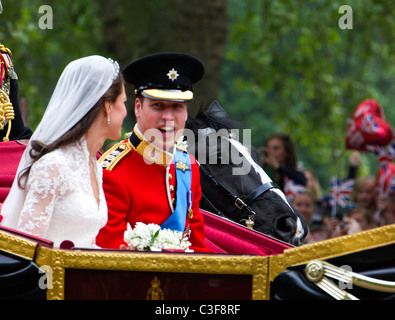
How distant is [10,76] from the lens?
4.10 m

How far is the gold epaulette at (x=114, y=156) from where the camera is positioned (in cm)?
379

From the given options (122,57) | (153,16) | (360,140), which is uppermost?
(153,16)

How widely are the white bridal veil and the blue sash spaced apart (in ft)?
2.59

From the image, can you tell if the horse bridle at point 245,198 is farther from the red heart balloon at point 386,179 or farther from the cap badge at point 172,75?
the red heart balloon at point 386,179

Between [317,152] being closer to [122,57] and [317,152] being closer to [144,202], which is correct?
[122,57]

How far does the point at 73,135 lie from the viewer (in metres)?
3.28

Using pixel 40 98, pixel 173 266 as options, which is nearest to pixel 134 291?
pixel 173 266

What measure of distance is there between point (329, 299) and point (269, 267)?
259 millimetres

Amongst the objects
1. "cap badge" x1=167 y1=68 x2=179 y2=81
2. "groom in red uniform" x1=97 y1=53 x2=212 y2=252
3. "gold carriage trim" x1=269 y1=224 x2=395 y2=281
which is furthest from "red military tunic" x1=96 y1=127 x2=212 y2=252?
"gold carriage trim" x1=269 y1=224 x2=395 y2=281

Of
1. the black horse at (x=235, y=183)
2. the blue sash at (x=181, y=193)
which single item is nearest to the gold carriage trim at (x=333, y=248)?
the blue sash at (x=181, y=193)

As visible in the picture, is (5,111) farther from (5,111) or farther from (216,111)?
(216,111)

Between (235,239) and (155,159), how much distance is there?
67 centimetres

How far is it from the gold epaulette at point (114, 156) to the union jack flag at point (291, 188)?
154 inches

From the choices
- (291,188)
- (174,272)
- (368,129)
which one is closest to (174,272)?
(174,272)
